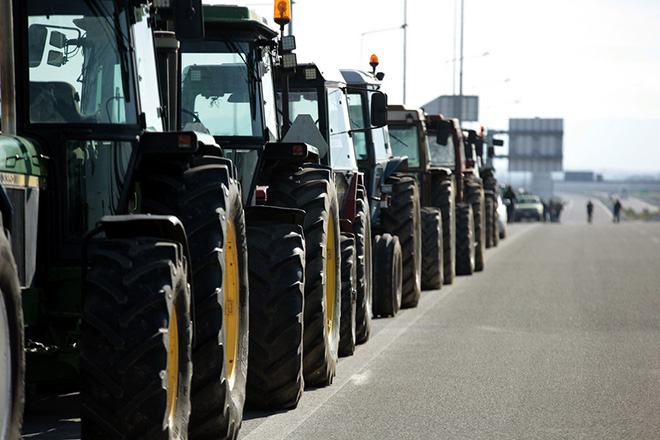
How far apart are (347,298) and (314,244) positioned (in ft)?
5.97

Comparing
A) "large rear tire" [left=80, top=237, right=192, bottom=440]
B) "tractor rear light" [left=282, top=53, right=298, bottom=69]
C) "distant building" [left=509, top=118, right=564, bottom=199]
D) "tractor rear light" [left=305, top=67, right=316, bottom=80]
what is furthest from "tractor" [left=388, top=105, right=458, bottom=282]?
"distant building" [left=509, top=118, right=564, bottom=199]

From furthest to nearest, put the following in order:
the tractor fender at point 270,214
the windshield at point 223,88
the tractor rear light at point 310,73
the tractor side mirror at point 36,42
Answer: the tractor rear light at point 310,73
the windshield at point 223,88
the tractor fender at point 270,214
the tractor side mirror at point 36,42

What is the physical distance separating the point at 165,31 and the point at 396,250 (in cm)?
684

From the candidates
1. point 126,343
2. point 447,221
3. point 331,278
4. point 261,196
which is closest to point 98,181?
point 126,343

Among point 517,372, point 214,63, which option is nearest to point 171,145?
point 214,63

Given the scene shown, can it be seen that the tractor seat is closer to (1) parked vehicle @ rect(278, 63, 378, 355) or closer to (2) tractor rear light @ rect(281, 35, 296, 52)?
(2) tractor rear light @ rect(281, 35, 296, 52)

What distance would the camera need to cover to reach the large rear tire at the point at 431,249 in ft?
54.6

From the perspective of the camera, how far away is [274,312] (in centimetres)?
739

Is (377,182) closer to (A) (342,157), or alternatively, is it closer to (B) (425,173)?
(A) (342,157)

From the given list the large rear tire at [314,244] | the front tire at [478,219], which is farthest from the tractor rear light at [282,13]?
the front tire at [478,219]

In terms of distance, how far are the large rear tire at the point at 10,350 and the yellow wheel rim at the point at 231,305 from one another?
2153 mm

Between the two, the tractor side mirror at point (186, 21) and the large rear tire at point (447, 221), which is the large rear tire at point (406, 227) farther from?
the tractor side mirror at point (186, 21)

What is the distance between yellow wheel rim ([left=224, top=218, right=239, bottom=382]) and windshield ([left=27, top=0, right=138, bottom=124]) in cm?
108

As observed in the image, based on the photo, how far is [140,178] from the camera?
6.21 metres
